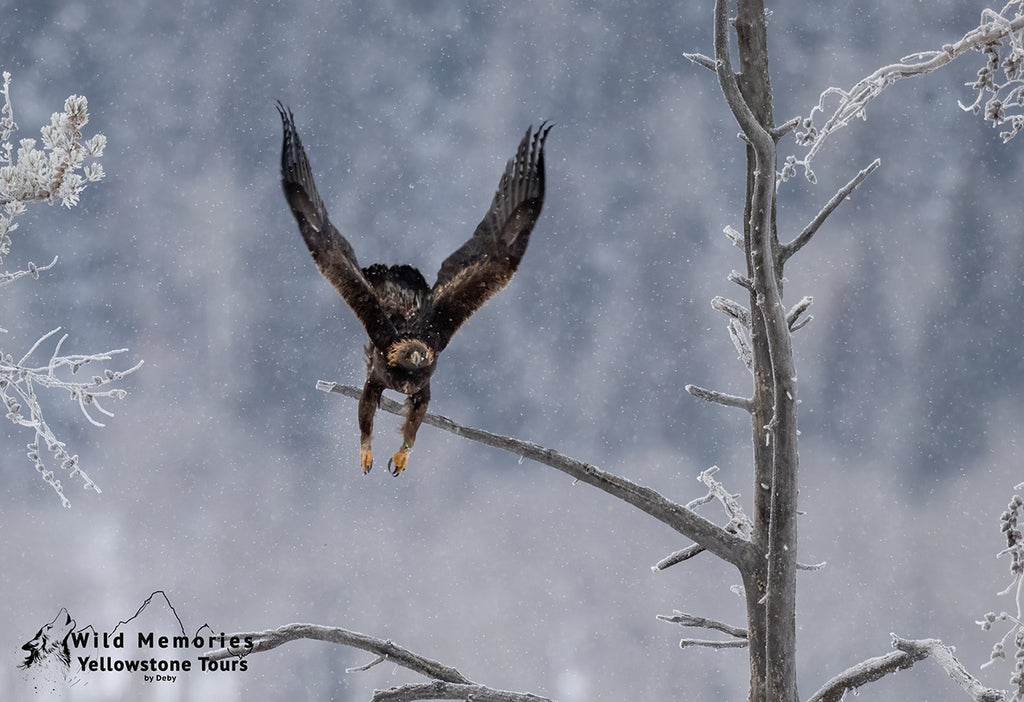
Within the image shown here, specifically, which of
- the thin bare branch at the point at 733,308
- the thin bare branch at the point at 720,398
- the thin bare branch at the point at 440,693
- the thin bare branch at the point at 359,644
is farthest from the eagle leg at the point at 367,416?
the thin bare branch at the point at 733,308

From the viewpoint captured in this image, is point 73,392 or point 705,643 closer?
point 73,392

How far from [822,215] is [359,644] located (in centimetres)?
485

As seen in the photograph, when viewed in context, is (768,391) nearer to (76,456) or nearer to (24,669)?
(76,456)

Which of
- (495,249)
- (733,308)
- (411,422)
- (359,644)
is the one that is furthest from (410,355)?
(733,308)

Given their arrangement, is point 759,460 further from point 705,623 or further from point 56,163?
point 56,163

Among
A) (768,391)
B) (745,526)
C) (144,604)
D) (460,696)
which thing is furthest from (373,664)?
(768,391)

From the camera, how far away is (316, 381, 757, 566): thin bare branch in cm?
647

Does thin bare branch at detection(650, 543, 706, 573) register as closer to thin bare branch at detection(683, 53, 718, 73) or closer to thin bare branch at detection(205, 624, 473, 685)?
thin bare branch at detection(205, 624, 473, 685)

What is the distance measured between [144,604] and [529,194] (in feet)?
15.9

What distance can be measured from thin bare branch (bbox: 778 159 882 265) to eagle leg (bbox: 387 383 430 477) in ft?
9.35

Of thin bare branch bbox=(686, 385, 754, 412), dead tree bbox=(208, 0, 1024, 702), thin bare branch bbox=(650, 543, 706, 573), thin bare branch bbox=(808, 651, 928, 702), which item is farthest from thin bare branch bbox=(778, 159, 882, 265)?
thin bare branch bbox=(808, 651, 928, 702)

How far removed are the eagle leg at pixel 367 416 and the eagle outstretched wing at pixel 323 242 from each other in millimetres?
367

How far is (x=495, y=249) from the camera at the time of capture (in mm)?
7137

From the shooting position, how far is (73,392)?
5617 mm
